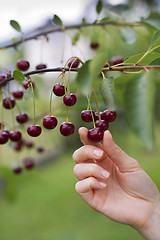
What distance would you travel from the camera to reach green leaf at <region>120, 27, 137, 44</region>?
4.90 ft

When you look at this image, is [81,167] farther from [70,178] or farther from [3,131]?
[70,178]

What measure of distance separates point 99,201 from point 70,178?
8026 millimetres

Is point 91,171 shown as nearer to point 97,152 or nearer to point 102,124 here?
point 97,152

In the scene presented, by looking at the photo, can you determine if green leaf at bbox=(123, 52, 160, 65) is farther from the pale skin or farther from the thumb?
the pale skin

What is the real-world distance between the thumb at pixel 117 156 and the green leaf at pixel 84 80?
0.35 meters

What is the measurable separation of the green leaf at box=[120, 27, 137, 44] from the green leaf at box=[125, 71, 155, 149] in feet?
2.63

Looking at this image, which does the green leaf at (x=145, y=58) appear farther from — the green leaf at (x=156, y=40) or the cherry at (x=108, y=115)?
the cherry at (x=108, y=115)

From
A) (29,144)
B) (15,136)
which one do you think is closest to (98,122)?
(15,136)

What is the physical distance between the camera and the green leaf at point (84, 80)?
0.67 metres

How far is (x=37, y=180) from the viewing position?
8.25 ft

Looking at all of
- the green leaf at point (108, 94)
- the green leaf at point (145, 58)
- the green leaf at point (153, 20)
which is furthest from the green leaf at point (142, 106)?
the green leaf at point (153, 20)

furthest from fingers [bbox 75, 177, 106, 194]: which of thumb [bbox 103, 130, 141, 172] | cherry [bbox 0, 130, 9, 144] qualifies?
cherry [bbox 0, 130, 9, 144]

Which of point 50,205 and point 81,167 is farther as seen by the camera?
point 50,205

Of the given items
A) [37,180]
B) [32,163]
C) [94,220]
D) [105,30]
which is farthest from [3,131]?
[94,220]
